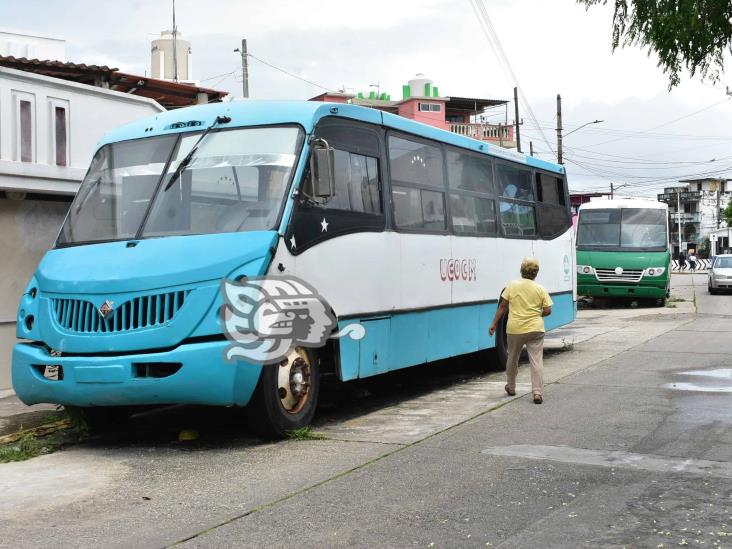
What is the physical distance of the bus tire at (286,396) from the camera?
795 centimetres

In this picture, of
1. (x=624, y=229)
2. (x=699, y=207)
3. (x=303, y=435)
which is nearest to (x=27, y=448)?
(x=303, y=435)

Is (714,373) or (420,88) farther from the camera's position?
(420,88)

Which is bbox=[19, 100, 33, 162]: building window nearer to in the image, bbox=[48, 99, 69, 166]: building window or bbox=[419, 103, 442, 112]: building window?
bbox=[48, 99, 69, 166]: building window

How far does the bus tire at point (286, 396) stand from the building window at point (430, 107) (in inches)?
2509

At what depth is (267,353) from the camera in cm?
785

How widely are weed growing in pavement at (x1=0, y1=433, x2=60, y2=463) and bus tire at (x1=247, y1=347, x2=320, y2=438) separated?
1.76 m

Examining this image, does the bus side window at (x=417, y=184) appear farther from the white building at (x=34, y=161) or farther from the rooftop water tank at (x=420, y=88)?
the rooftop water tank at (x=420, y=88)

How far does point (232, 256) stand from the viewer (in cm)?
777

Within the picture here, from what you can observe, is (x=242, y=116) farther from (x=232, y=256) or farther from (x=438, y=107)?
(x=438, y=107)

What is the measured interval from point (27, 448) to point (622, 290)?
69.8ft

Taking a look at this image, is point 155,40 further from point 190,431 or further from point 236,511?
point 236,511

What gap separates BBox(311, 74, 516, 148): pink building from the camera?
70.6 metres

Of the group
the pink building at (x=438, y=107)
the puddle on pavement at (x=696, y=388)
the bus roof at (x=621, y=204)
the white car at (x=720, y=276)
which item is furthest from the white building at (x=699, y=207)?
the puddle on pavement at (x=696, y=388)

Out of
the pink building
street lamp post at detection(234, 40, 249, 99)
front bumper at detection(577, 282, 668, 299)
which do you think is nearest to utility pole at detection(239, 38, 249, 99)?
street lamp post at detection(234, 40, 249, 99)
